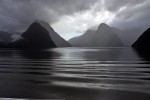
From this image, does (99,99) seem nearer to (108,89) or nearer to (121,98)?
(121,98)

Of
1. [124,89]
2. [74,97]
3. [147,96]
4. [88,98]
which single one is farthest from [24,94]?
[147,96]

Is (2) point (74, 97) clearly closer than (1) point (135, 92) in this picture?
Yes

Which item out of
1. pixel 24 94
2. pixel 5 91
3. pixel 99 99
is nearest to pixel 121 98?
pixel 99 99

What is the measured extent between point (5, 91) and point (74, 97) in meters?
6.98

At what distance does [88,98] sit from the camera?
590 inches

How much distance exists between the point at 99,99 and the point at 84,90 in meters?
3.12

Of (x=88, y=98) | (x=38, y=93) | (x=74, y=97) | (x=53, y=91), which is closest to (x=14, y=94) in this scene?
(x=38, y=93)

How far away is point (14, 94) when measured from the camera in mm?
16422

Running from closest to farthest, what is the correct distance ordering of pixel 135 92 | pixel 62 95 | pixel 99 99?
Answer: pixel 99 99, pixel 62 95, pixel 135 92

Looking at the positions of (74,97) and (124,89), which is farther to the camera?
(124,89)

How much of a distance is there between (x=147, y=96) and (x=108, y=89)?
3.81 metres

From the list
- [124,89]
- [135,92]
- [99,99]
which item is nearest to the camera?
[99,99]

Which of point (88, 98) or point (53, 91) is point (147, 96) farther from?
point (53, 91)

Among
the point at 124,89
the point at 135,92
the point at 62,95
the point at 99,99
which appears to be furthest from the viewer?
the point at 124,89
